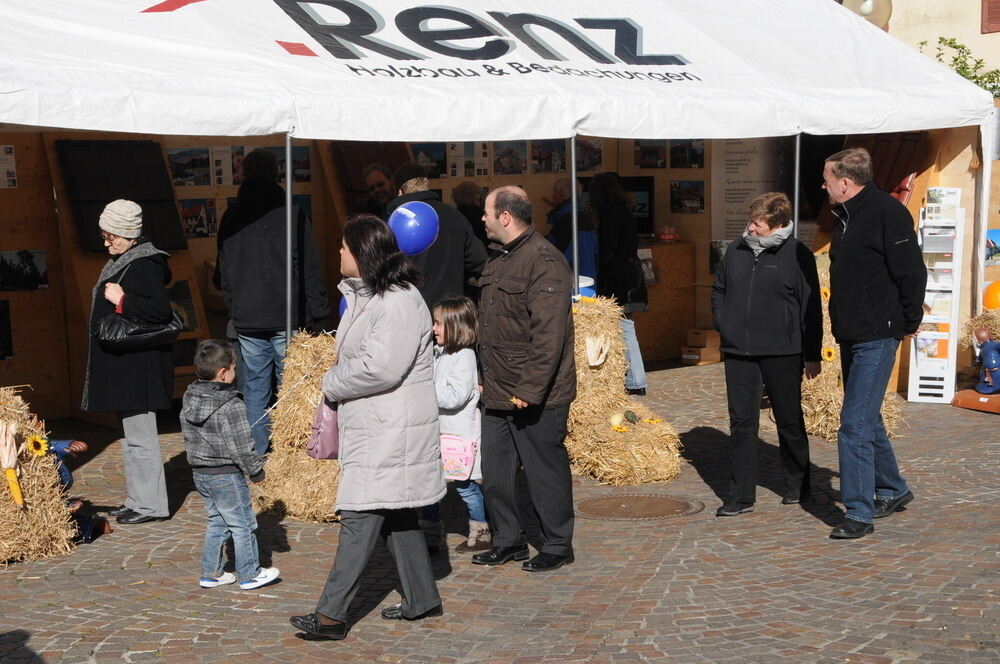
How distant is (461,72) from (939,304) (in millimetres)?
4959

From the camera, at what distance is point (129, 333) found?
7.32 m

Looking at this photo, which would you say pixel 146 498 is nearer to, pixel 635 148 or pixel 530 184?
pixel 530 184

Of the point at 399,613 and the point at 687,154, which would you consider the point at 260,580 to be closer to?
the point at 399,613

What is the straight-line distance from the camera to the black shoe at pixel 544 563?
21.6 ft

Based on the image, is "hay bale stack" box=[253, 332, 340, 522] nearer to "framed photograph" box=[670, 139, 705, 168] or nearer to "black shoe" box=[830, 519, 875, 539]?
"black shoe" box=[830, 519, 875, 539]

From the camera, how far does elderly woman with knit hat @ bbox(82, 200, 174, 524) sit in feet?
24.0

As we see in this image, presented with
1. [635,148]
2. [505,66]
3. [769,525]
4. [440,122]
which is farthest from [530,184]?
[769,525]

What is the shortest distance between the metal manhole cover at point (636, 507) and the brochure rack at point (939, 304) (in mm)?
4043

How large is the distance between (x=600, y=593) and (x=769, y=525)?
159cm

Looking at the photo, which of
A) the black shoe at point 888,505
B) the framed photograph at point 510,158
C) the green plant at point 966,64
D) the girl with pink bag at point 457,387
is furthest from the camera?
the green plant at point 966,64

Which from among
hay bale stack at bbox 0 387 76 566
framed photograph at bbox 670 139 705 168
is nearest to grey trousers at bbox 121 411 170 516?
hay bale stack at bbox 0 387 76 566

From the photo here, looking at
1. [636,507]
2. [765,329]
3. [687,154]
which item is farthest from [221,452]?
[687,154]

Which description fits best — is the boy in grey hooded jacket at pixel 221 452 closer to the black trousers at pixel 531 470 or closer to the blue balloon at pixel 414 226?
the black trousers at pixel 531 470

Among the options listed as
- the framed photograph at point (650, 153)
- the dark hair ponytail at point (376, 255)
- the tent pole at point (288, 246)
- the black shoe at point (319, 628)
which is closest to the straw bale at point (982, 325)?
the framed photograph at point (650, 153)
